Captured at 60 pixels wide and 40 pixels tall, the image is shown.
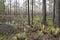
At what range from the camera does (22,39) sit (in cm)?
830

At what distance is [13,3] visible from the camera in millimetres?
58969

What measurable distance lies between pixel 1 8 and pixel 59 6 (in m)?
31.4

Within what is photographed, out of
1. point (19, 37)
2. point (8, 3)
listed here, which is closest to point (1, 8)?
point (8, 3)

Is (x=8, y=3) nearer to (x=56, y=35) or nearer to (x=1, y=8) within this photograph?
(x=1, y=8)

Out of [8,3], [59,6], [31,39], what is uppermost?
[8,3]

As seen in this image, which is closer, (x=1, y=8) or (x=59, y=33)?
(x=59, y=33)

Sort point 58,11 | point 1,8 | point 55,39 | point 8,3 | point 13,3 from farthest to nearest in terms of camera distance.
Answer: point 13,3 → point 8,3 → point 1,8 → point 58,11 → point 55,39

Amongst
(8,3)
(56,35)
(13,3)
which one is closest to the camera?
(56,35)

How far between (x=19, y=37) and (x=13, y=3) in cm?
5177

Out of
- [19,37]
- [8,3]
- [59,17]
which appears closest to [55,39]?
[59,17]

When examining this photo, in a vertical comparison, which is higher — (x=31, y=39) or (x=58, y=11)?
(x=58, y=11)

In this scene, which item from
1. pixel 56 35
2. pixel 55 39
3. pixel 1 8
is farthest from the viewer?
pixel 1 8

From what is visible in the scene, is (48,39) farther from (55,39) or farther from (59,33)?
(59,33)

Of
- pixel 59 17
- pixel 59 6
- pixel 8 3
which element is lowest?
pixel 59 17
